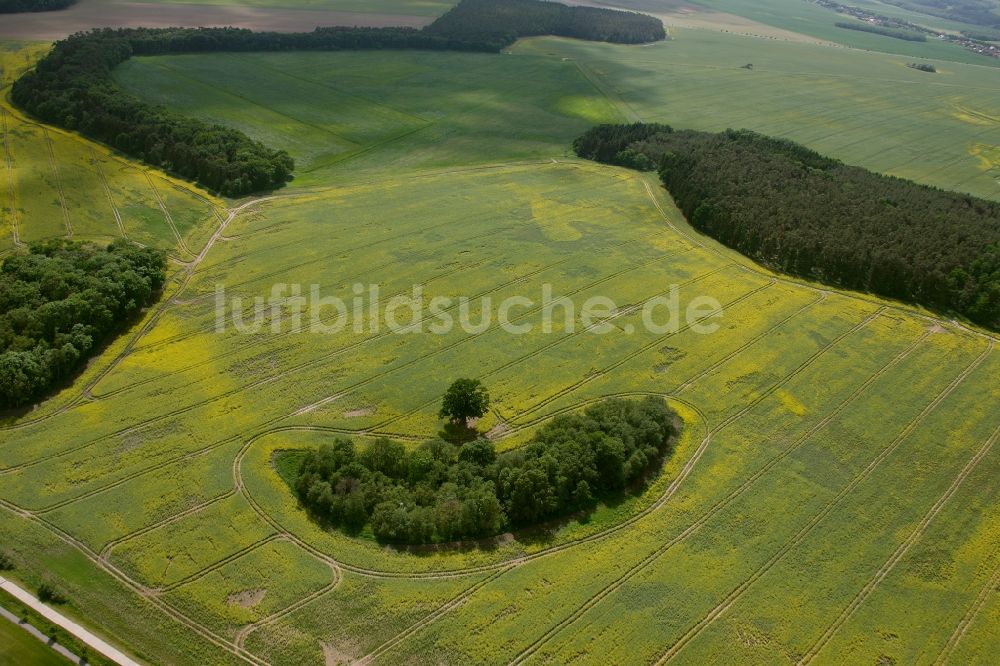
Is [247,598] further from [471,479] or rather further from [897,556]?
[897,556]

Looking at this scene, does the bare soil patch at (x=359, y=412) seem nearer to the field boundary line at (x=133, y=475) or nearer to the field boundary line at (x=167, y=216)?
the field boundary line at (x=133, y=475)

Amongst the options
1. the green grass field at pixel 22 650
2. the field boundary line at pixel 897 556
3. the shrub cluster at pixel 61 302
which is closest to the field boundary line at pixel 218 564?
the green grass field at pixel 22 650

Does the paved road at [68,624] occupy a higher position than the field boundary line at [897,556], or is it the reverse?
the field boundary line at [897,556]

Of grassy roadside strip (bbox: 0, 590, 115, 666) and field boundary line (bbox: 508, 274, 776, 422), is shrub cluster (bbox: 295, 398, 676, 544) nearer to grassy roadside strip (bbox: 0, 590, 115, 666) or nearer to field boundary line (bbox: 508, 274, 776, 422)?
field boundary line (bbox: 508, 274, 776, 422)

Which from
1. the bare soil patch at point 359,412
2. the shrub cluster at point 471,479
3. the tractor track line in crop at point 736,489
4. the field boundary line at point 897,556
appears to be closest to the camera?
the field boundary line at point 897,556

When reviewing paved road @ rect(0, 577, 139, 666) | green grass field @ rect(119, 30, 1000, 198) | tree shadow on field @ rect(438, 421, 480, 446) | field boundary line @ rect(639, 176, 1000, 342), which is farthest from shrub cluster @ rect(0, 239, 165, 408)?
field boundary line @ rect(639, 176, 1000, 342)

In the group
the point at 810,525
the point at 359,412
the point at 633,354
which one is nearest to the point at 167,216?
the point at 359,412
